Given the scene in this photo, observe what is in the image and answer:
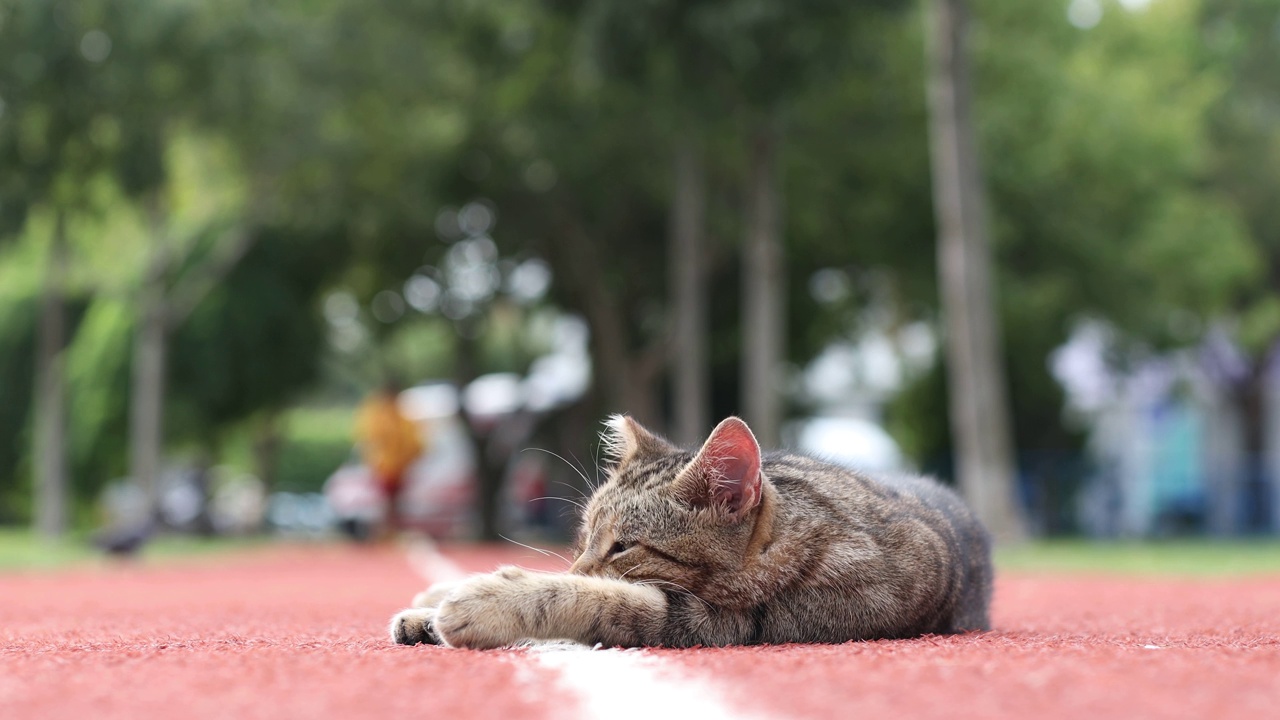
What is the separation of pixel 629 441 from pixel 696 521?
21.9 inches

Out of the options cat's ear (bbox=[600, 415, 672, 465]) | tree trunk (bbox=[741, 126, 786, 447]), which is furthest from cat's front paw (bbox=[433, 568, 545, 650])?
tree trunk (bbox=[741, 126, 786, 447])

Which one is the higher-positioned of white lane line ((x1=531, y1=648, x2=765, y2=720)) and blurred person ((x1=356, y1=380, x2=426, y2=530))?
white lane line ((x1=531, y1=648, x2=765, y2=720))

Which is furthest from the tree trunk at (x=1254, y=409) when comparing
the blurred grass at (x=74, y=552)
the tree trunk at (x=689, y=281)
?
the blurred grass at (x=74, y=552)

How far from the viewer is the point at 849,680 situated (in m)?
3.22

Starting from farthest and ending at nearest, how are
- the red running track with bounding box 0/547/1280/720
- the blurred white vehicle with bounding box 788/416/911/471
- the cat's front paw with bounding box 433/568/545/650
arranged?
the blurred white vehicle with bounding box 788/416/911/471
the cat's front paw with bounding box 433/568/545/650
the red running track with bounding box 0/547/1280/720

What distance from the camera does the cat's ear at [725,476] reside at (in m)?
4.19

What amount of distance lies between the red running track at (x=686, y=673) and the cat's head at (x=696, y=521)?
0.91ft

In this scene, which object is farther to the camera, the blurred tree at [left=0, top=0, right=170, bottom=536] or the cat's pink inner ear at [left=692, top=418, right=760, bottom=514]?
the blurred tree at [left=0, top=0, right=170, bottom=536]

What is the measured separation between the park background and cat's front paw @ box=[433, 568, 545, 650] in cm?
1285

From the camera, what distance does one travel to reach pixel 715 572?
422 centimetres

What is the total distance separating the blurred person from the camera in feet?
78.9

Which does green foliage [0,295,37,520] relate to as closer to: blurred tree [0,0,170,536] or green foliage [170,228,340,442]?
green foliage [170,228,340,442]

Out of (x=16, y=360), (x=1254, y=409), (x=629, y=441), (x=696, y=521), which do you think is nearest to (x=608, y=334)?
(x=16, y=360)

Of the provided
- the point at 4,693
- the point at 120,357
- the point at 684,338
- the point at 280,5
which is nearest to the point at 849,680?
the point at 4,693
